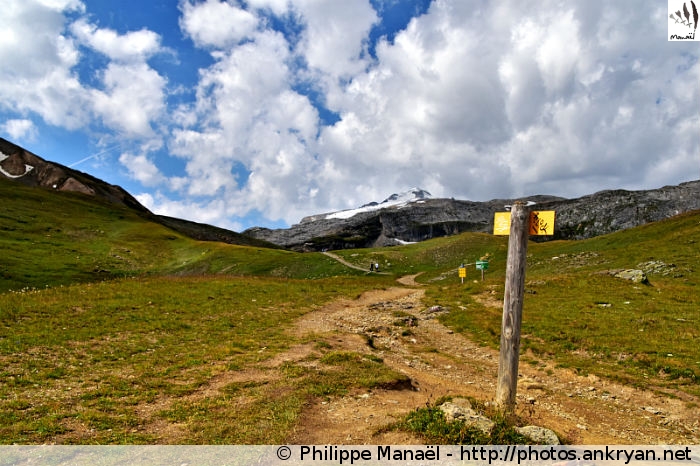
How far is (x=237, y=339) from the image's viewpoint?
2102 centimetres

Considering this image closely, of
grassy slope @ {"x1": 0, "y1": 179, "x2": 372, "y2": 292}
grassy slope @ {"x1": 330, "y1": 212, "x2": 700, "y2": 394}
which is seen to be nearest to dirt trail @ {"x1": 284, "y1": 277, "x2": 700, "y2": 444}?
grassy slope @ {"x1": 330, "y1": 212, "x2": 700, "y2": 394}

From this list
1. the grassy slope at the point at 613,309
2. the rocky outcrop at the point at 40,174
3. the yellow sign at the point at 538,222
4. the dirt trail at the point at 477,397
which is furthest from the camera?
the rocky outcrop at the point at 40,174

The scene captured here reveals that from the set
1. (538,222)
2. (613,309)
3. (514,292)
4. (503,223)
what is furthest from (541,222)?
(613,309)

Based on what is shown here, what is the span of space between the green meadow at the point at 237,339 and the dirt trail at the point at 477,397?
0.82m

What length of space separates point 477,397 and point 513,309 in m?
Answer: 3.77

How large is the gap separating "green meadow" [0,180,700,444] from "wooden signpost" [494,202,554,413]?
4.24 metres

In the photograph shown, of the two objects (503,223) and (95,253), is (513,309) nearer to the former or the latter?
(503,223)

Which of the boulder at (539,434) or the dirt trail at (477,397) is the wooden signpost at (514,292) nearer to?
the dirt trail at (477,397)

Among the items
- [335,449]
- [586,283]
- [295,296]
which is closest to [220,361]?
[335,449]

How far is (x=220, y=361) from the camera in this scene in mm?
16859

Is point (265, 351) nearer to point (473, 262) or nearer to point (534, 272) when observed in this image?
point (534, 272)

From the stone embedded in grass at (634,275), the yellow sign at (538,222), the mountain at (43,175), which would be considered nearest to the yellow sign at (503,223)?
the yellow sign at (538,222)

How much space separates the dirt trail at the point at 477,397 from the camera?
9773mm

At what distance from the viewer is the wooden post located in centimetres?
1036
